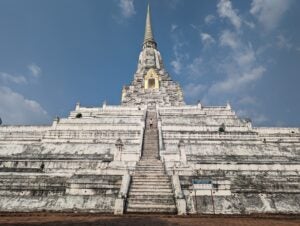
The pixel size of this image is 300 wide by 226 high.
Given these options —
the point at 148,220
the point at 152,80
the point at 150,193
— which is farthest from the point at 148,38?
the point at 148,220

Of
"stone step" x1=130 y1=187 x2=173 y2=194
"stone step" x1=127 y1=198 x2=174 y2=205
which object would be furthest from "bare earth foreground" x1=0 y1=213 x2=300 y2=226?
"stone step" x1=130 y1=187 x2=173 y2=194

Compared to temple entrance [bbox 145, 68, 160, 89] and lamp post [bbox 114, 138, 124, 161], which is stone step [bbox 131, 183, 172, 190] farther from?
temple entrance [bbox 145, 68, 160, 89]

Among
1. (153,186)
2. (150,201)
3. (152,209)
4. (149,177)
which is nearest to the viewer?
(152,209)

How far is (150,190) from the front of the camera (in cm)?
1644

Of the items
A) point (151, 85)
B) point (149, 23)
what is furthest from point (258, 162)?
point (149, 23)

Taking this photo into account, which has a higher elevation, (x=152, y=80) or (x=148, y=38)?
(x=148, y=38)

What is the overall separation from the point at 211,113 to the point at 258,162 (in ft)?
51.8

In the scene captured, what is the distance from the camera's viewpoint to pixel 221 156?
23.9 meters

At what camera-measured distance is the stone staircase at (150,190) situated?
1480cm

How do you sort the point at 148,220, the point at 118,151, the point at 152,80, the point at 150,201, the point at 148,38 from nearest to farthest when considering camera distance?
the point at 148,220 < the point at 150,201 < the point at 118,151 < the point at 152,80 < the point at 148,38

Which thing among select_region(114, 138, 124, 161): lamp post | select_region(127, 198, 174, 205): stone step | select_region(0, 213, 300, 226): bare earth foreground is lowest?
select_region(0, 213, 300, 226): bare earth foreground

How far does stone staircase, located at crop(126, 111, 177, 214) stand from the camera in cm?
1480

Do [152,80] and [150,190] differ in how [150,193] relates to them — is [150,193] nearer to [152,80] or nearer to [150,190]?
[150,190]

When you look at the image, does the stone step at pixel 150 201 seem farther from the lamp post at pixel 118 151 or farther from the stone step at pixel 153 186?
the lamp post at pixel 118 151
